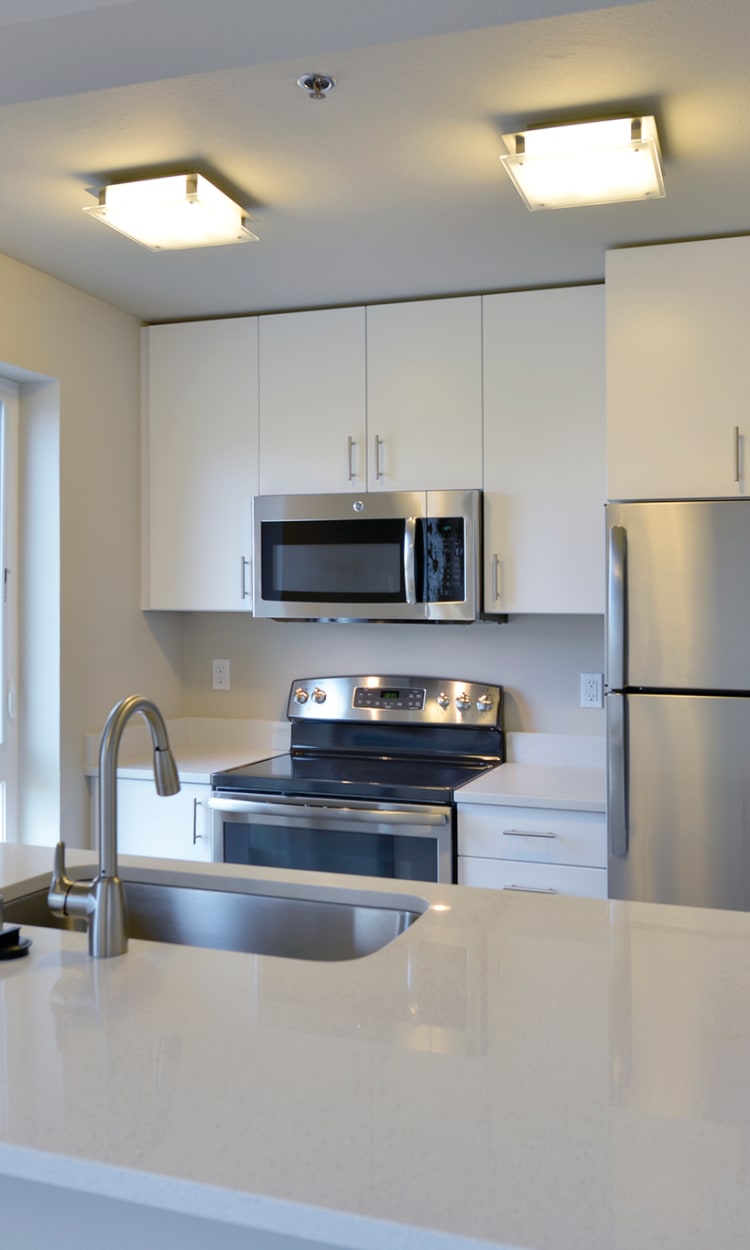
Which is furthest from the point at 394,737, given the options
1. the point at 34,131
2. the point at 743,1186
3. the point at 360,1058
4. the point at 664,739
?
the point at 743,1186

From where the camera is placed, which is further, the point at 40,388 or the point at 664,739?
the point at 40,388

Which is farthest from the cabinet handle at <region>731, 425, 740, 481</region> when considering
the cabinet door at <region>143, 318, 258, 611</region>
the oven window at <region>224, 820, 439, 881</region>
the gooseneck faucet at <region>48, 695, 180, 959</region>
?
the gooseneck faucet at <region>48, 695, 180, 959</region>

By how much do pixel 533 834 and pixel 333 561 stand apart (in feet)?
3.53

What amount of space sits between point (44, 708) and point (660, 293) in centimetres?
212

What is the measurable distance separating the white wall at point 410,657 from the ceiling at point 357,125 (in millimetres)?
1106

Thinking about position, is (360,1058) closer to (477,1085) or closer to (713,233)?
(477,1085)

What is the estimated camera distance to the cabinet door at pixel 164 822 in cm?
323

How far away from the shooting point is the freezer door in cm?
259

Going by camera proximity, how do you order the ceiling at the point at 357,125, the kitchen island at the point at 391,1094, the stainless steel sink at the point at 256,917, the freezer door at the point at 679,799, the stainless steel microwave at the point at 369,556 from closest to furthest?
the kitchen island at the point at 391,1094, the ceiling at the point at 357,125, the stainless steel sink at the point at 256,917, the freezer door at the point at 679,799, the stainless steel microwave at the point at 369,556

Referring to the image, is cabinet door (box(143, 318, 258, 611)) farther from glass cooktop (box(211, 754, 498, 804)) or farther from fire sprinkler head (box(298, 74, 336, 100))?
fire sprinkler head (box(298, 74, 336, 100))

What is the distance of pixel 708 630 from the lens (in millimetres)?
2625

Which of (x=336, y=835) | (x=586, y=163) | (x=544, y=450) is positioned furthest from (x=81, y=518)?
(x=586, y=163)

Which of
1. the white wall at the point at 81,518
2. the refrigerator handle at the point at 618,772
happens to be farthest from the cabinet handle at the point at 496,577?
the white wall at the point at 81,518

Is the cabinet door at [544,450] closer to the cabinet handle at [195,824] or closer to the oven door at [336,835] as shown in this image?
the oven door at [336,835]
